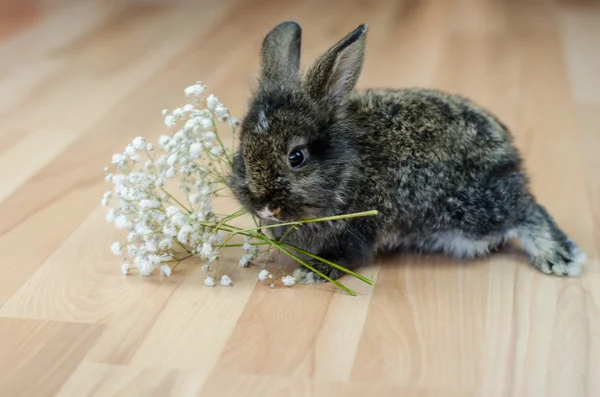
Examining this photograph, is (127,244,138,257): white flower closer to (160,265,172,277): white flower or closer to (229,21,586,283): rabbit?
(160,265,172,277): white flower

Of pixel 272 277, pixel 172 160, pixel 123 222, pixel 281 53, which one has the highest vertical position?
pixel 281 53

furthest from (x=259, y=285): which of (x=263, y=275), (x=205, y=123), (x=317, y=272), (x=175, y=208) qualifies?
(x=205, y=123)

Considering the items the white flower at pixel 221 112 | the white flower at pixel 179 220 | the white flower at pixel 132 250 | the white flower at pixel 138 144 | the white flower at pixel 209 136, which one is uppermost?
the white flower at pixel 221 112

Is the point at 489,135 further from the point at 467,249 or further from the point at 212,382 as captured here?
the point at 212,382

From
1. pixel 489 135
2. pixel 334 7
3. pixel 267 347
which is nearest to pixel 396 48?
pixel 334 7

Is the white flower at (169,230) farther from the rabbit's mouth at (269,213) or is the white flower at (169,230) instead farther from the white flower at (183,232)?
the rabbit's mouth at (269,213)

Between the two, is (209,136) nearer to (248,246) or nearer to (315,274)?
(248,246)

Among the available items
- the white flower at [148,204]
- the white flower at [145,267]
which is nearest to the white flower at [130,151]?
the white flower at [148,204]
